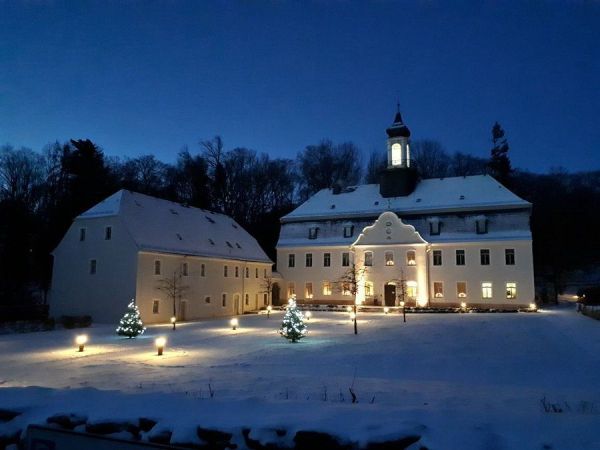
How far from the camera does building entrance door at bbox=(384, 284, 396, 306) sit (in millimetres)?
45031

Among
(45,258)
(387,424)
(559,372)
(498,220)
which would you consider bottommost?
(559,372)

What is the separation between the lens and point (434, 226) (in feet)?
150

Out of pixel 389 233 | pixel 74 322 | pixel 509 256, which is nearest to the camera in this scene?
pixel 74 322

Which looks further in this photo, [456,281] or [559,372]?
[456,281]

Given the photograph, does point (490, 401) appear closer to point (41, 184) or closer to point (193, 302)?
point (193, 302)

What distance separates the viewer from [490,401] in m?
8.80

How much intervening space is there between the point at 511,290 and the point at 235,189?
37.2 metres

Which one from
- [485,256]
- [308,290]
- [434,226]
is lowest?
[308,290]

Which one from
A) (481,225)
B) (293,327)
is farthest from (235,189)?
(293,327)

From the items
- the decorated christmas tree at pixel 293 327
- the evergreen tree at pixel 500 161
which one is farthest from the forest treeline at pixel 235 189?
the decorated christmas tree at pixel 293 327

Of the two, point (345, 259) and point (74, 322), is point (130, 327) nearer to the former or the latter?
point (74, 322)

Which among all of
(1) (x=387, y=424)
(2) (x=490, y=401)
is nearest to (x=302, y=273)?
(2) (x=490, y=401)

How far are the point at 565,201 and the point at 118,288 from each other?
58.4 metres

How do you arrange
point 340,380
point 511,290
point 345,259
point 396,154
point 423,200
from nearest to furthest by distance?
point 340,380
point 511,290
point 423,200
point 345,259
point 396,154
